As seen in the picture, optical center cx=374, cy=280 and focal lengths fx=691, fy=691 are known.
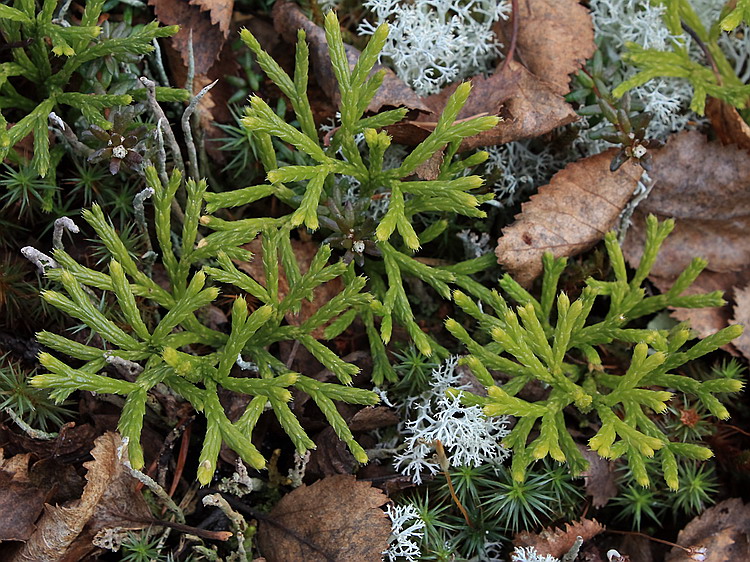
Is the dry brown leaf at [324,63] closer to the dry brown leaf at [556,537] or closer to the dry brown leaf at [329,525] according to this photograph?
the dry brown leaf at [329,525]

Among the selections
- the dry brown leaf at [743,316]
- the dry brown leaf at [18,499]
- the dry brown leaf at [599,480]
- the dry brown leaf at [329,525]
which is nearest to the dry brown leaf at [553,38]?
the dry brown leaf at [743,316]

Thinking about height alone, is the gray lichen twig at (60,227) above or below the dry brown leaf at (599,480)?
above

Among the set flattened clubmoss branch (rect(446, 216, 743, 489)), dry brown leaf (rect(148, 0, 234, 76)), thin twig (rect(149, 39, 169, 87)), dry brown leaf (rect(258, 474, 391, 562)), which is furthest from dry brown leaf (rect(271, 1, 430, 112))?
dry brown leaf (rect(258, 474, 391, 562))

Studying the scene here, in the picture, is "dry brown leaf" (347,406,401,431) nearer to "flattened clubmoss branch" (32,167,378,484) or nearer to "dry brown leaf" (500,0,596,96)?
"flattened clubmoss branch" (32,167,378,484)

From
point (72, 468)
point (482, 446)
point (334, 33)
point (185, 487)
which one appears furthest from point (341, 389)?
point (334, 33)

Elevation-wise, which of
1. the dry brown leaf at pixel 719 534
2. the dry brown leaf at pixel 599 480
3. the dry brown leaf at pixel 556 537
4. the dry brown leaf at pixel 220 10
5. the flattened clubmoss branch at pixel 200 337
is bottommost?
the dry brown leaf at pixel 719 534

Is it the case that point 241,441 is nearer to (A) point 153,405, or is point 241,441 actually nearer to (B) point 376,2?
(A) point 153,405
